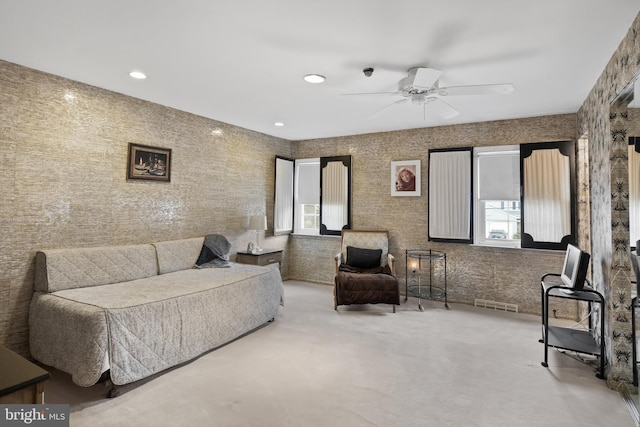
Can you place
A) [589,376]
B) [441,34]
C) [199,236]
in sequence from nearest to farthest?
[441,34] < [589,376] < [199,236]

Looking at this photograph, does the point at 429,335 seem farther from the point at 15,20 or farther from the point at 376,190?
the point at 15,20

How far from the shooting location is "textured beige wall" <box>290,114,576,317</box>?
4656mm

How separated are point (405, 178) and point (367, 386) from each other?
11.9ft

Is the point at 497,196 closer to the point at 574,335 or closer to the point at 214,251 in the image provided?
the point at 574,335

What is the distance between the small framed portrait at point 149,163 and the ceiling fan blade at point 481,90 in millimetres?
3347

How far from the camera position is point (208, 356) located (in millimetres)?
3273

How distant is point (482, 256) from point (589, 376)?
7.28 ft

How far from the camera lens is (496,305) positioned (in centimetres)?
484

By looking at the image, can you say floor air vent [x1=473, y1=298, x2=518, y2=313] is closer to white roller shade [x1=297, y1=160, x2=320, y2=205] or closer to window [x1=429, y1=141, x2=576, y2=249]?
window [x1=429, y1=141, x2=576, y2=249]

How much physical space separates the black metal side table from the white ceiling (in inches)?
91.2

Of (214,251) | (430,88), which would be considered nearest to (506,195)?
(430,88)

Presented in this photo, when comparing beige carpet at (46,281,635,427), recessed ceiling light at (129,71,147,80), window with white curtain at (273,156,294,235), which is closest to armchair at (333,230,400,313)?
beige carpet at (46,281,635,427)

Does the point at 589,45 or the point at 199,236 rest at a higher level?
the point at 589,45

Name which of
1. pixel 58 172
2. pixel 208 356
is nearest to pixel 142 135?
pixel 58 172
